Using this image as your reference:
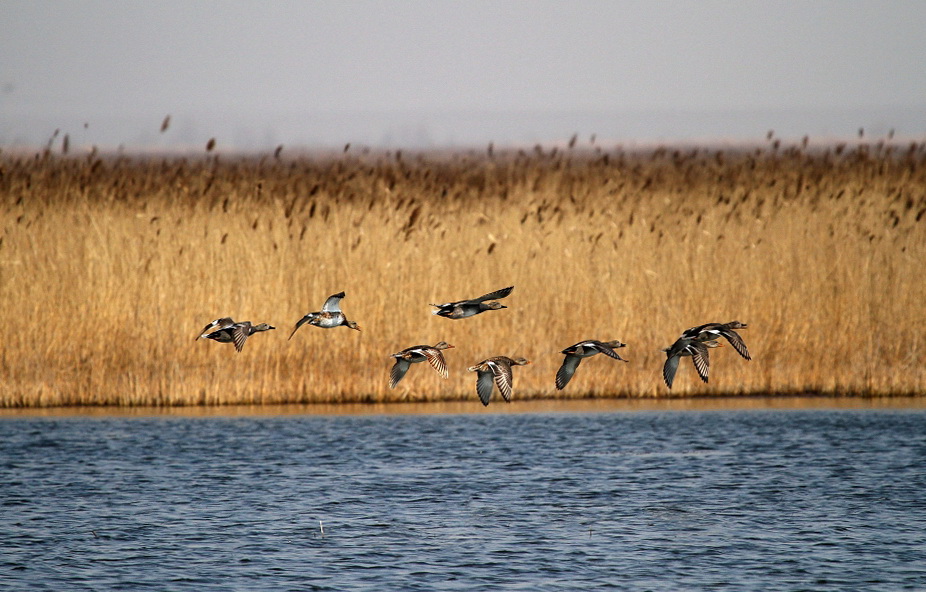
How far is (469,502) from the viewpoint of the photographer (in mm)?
10562

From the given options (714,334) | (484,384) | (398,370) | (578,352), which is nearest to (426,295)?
(398,370)

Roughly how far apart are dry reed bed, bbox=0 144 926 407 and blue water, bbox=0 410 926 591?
0.54m

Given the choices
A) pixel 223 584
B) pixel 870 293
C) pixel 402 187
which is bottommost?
pixel 223 584

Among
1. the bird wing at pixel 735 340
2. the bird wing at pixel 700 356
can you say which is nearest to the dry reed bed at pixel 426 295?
the bird wing at pixel 700 356

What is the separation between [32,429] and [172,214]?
9.91 ft

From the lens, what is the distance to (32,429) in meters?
13.1

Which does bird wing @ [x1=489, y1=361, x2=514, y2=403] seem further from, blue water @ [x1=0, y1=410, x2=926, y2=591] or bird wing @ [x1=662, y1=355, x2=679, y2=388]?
bird wing @ [x1=662, y1=355, x2=679, y2=388]

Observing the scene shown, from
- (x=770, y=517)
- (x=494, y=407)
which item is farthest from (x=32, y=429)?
(x=770, y=517)

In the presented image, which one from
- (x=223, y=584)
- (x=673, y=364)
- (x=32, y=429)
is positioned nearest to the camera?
(x=223, y=584)

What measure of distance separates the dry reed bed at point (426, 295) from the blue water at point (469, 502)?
21.4 inches

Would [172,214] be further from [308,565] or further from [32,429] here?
[308,565]

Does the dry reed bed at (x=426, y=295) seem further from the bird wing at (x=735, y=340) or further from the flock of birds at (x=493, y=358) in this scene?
the bird wing at (x=735, y=340)

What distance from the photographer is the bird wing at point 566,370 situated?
940 cm

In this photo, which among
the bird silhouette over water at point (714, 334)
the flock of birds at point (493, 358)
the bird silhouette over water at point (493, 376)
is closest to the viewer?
the bird silhouette over water at point (714, 334)
